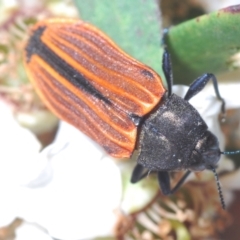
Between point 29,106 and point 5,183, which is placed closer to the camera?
point 5,183

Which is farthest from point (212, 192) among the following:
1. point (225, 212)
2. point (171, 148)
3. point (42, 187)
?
point (42, 187)

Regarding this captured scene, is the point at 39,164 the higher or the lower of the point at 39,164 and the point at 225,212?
the higher

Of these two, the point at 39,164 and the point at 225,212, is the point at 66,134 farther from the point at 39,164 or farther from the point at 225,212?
the point at 225,212

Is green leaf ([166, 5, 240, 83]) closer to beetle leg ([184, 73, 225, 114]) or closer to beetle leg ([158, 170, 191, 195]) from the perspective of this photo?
beetle leg ([184, 73, 225, 114])

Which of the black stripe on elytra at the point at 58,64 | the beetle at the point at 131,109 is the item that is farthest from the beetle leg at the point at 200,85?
the black stripe on elytra at the point at 58,64

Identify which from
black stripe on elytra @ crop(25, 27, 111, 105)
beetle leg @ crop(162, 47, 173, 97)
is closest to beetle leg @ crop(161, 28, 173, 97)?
beetle leg @ crop(162, 47, 173, 97)

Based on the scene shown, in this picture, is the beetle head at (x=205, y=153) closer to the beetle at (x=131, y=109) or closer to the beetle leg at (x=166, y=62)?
the beetle at (x=131, y=109)
